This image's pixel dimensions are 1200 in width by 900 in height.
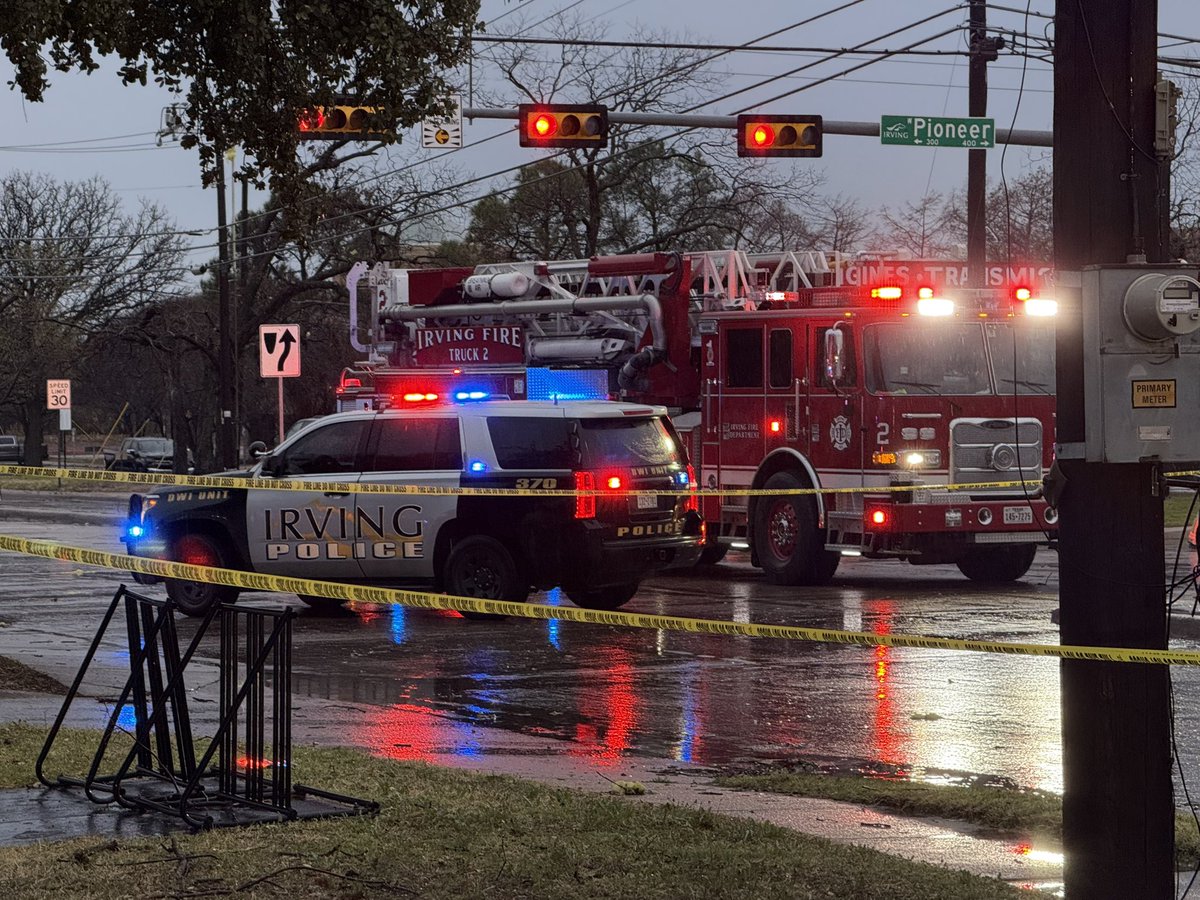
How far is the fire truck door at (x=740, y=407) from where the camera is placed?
19.6m

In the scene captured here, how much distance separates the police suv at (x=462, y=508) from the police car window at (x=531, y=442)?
0.04 feet

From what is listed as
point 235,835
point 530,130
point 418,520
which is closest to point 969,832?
point 235,835

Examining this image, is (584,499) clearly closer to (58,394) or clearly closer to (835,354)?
(835,354)

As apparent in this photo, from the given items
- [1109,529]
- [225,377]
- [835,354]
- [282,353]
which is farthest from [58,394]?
[1109,529]

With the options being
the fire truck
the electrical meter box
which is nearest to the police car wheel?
the fire truck

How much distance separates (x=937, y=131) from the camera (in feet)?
71.7

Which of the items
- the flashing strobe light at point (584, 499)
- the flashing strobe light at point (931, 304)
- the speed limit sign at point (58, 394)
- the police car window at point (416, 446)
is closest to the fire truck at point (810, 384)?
the flashing strobe light at point (931, 304)

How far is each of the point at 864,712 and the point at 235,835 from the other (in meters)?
5.30

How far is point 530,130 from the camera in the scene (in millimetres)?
21141

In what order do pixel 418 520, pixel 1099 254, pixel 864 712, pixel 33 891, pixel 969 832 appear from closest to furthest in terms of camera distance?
1. pixel 1099 254
2. pixel 33 891
3. pixel 969 832
4. pixel 864 712
5. pixel 418 520

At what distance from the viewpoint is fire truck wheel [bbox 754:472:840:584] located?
18766 millimetres

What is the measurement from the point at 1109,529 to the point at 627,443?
10985mm

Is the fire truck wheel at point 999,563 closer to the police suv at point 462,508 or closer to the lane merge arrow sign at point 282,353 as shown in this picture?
the police suv at point 462,508

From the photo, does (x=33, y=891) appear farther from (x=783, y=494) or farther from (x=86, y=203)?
(x=86, y=203)
